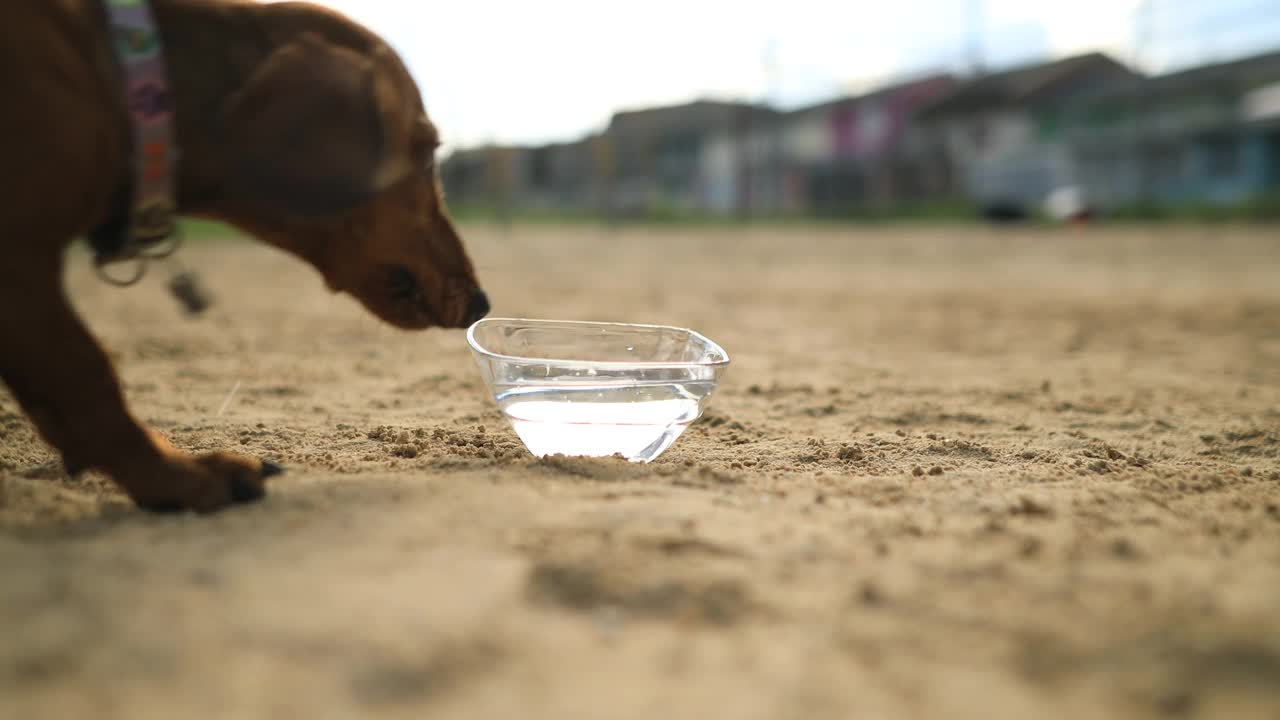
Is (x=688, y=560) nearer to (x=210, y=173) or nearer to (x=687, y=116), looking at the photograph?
(x=210, y=173)

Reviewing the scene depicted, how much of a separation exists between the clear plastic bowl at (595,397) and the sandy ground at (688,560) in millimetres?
89

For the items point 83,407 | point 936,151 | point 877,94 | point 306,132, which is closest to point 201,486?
point 83,407

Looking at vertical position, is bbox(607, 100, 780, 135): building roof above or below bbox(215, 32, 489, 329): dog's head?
above

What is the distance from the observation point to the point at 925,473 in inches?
95.6

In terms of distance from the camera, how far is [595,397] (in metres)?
2.36

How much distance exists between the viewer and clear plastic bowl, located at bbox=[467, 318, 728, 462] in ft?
7.64

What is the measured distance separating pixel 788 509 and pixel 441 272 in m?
0.93

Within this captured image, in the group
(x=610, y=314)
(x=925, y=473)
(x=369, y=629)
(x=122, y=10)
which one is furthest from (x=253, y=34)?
(x=610, y=314)

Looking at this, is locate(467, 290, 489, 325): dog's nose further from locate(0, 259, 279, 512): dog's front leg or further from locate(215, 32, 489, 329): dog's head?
locate(0, 259, 279, 512): dog's front leg

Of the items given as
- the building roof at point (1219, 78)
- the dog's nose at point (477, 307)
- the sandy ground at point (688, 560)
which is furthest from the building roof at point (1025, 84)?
the dog's nose at point (477, 307)

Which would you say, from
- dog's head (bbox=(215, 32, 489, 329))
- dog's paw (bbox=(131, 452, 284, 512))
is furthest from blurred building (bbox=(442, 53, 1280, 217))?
dog's paw (bbox=(131, 452, 284, 512))

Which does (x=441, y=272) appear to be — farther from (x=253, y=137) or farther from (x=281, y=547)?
(x=281, y=547)

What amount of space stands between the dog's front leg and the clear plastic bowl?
2.05ft

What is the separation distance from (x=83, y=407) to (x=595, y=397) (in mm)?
1065
